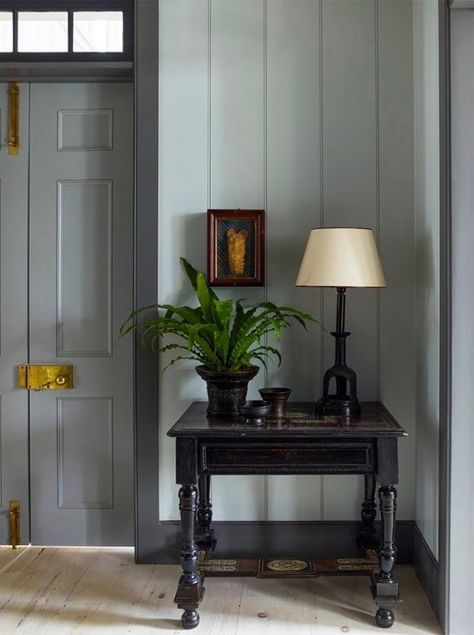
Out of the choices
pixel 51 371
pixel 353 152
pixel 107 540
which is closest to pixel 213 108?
pixel 353 152

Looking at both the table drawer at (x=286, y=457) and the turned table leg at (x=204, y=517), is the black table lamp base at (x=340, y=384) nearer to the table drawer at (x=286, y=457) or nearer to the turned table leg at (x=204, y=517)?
the table drawer at (x=286, y=457)

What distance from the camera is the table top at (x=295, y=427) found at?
2.29 metres

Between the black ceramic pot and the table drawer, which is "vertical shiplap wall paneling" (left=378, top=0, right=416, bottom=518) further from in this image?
the black ceramic pot

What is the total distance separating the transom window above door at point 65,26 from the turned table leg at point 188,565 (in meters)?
1.95

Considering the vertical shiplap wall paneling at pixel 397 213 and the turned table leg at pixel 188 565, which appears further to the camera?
the vertical shiplap wall paneling at pixel 397 213

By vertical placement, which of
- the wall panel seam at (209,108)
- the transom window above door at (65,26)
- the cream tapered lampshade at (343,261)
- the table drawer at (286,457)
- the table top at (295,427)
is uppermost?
the transom window above door at (65,26)

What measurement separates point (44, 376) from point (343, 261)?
1.52 m

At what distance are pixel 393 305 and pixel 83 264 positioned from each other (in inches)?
56.5

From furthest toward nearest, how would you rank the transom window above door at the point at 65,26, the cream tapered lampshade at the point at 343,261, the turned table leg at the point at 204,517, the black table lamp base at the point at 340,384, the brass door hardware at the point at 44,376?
1. the brass door hardware at the point at 44,376
2. the transom window above door at the point at 65,26
3. the turned table leg at the point at 204,517
4. the black table lamp base at the point at 340,384
5. the cream tapered lampshade at the point at 343,261

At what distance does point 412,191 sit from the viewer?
112 inches

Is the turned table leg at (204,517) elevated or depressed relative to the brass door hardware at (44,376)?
depressed

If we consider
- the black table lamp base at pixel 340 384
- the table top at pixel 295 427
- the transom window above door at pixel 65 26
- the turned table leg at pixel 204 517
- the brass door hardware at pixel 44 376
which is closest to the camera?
the table top at pixel 295 427

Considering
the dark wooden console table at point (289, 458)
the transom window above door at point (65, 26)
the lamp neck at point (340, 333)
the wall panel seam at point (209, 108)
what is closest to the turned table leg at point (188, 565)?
the dark wooden console table at point (289, 458)

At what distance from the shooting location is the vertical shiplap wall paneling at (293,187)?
9.41 feet
